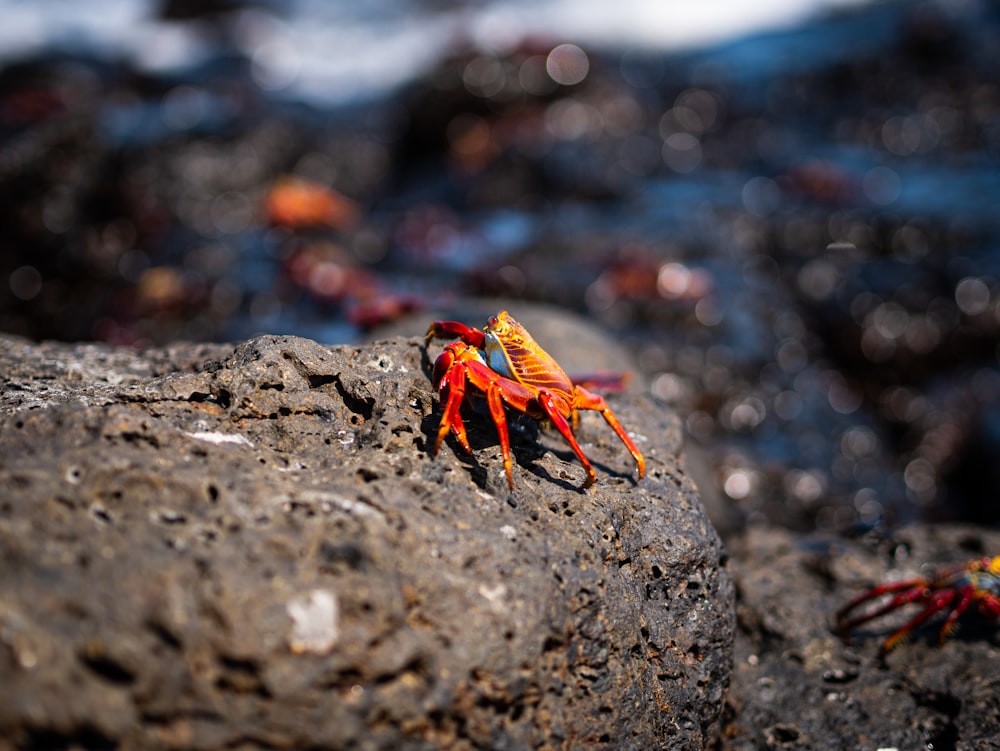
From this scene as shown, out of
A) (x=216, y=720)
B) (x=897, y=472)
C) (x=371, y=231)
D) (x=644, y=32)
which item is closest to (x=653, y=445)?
(x=216, y=720)

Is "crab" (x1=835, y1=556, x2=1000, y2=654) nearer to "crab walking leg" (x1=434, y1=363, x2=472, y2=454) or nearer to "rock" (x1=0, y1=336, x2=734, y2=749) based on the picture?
"rock" (x1=0, y1=336, x2=734, y2=749)

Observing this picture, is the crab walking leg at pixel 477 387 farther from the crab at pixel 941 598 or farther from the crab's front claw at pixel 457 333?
the crab at pixel 941 598

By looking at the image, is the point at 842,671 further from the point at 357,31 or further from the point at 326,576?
the point at 357,31

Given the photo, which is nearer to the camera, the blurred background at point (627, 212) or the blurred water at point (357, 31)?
the blurred background at point (627, 212)

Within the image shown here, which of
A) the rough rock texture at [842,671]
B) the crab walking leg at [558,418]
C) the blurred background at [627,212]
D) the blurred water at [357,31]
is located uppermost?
the blurred water at [357,31]

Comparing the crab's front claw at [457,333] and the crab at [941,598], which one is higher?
the crab's front claw at [457,333]

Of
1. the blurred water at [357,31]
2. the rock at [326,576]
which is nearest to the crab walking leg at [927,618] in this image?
the rock at [326,576]

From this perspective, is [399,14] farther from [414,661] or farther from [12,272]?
[414,661]
